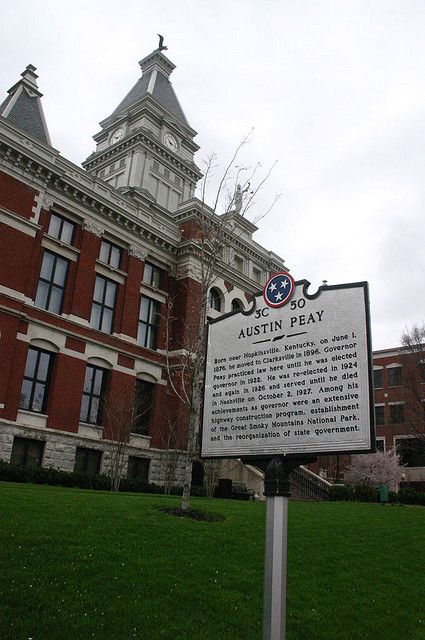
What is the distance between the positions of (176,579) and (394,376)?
46.9 metres

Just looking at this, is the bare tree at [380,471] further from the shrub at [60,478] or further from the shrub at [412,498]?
the shrub at [60,478]

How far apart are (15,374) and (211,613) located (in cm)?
2028

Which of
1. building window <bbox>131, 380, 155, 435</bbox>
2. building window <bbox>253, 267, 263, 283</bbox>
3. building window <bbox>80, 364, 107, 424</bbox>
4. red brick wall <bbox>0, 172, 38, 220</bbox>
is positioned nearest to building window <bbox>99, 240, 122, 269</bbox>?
red brick wall <bbox>0, 172, 38, 220</bbox>

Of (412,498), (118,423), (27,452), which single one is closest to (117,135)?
(118,423)

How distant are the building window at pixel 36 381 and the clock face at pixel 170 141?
94.1 ft

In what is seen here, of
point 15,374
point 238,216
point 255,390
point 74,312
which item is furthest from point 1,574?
point 74,312

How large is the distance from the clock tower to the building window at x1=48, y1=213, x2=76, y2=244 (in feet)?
42.0

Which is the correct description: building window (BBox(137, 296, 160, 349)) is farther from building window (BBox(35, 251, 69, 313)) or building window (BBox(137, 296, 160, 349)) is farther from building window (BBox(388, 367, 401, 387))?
building window (BBox(388, 367, 401, 387))

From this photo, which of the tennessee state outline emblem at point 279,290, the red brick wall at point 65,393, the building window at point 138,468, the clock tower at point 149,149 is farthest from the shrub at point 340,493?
the tennessee state outline emblem at point 279,290

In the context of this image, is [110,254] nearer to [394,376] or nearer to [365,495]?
[365,495]

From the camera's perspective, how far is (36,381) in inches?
1020

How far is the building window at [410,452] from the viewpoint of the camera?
4628cm

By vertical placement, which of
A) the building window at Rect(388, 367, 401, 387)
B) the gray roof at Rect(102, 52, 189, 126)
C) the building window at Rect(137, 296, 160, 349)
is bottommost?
the building window at Rect(137, 296, 160, 349)

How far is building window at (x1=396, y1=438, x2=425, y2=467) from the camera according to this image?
152 ft
